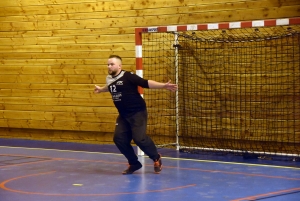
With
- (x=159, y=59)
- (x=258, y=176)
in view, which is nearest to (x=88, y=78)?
(x=159, y=59)

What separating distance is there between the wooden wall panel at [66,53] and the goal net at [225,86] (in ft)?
2.04

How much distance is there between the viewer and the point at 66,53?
573 inches

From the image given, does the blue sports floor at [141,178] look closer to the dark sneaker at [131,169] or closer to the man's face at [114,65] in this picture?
the dark sneaker at [131,169]

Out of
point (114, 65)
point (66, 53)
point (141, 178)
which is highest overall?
point (66, 53)

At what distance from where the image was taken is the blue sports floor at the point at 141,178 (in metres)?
8.27

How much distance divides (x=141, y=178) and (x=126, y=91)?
1.41 meters

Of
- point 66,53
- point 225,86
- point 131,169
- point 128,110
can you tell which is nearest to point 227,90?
point 225,86

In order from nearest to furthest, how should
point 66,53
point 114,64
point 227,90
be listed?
point 114,64 → point 227,90 → point 66,53

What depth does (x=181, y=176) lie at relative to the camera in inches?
382

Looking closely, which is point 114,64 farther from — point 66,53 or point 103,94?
point 66,53

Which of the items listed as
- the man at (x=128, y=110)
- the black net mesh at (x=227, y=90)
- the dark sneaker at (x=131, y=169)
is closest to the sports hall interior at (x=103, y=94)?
A: the black net mesh at (x=227, y=90)

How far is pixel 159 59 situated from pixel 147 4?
1254 millimetres

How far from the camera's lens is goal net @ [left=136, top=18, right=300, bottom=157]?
11523 mm

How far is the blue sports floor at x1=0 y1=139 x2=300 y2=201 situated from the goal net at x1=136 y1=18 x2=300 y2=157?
68 cm
